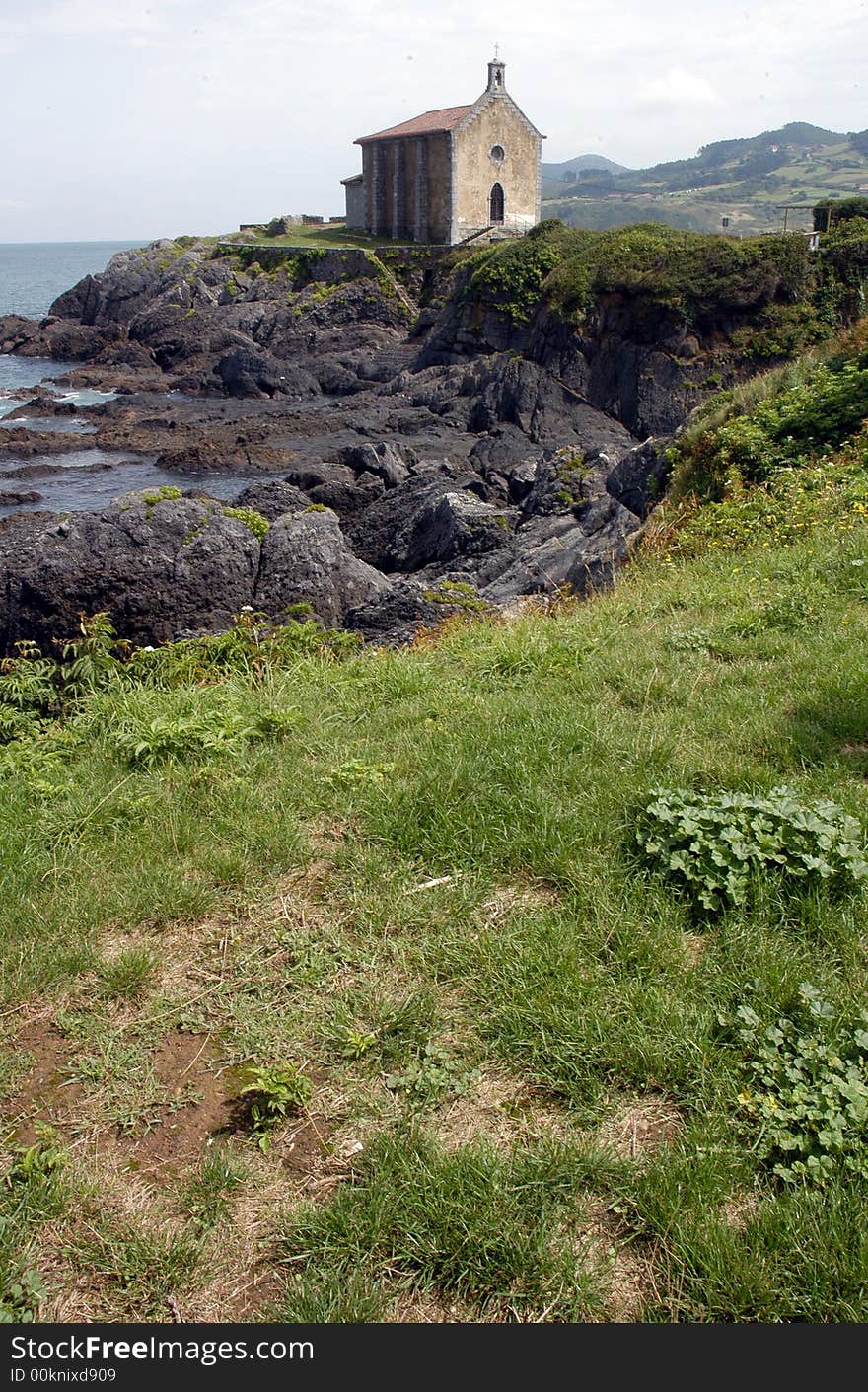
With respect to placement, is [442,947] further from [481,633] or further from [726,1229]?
[481,633]

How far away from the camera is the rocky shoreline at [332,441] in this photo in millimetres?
12672

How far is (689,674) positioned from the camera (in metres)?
5.63

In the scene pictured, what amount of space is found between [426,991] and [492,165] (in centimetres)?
6501

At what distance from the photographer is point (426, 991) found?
3.42 m

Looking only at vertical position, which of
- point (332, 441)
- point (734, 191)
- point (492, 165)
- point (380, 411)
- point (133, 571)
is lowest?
point (133, 571)

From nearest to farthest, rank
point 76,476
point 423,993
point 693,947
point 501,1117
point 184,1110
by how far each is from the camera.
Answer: point 501,1117
point 184,1110
point 423,993
point 693,947
point 76,476

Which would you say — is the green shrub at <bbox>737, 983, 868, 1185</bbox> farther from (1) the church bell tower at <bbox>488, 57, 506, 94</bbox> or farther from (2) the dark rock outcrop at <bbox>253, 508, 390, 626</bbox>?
(1) the church bell tower at <bbox>488, 57, 506, 94</bbox>

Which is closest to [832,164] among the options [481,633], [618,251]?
[618,251]

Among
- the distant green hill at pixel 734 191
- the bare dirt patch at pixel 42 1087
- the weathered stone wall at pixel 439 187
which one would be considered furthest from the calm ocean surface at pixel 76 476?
the distant green hill at pixel 734 191

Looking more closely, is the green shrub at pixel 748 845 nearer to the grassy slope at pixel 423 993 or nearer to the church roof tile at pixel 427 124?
the grassy slope at pixel 423 993

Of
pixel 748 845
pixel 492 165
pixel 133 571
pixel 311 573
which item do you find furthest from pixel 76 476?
pixel 492 165

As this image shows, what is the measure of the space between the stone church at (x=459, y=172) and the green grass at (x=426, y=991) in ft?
194

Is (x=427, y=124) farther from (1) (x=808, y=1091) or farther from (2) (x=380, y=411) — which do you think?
(1) (x=808, y=1091)

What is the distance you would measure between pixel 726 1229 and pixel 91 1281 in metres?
1.62
